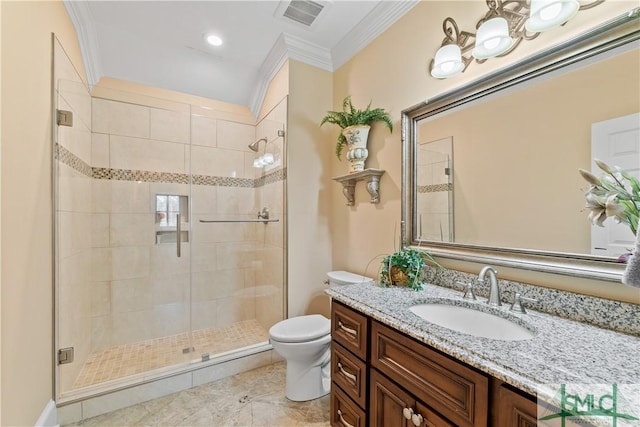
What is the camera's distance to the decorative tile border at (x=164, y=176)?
6.58 feet

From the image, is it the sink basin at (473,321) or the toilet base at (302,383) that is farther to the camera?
the toilet base at (302,383)

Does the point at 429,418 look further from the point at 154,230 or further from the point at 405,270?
the point at 154,230

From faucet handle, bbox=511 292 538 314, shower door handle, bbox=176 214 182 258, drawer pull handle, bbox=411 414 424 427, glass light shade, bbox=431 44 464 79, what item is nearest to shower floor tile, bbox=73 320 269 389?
shower door handle, bbox=176 214 182 258

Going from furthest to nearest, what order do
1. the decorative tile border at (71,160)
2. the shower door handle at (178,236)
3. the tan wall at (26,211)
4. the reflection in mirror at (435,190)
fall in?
the shower door handle at (178,236) → the decorative tile border at (71,160) → the reflection in mirror at (435,190) → the tan wall at (26,211)

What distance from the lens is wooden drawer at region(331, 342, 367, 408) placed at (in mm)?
1179

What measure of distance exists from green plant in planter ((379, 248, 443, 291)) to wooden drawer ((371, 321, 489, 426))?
1.28ft

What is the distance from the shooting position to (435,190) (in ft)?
5.11

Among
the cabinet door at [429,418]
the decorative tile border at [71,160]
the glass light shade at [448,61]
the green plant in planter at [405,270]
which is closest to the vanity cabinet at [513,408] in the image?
the cabinet door at [429,418]

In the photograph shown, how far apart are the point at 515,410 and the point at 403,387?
40 cm

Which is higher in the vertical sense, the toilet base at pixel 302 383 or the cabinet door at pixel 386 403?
the cabinet door at pixel 386 403

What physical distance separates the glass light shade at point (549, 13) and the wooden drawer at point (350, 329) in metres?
1.39

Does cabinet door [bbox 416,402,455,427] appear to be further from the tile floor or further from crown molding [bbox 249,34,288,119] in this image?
crown molding [bbox 249,34,288,119]

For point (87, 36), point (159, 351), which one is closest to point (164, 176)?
point (87, 36)

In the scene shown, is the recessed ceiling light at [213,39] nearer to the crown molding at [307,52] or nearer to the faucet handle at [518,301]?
the crown molding at [307,52]
